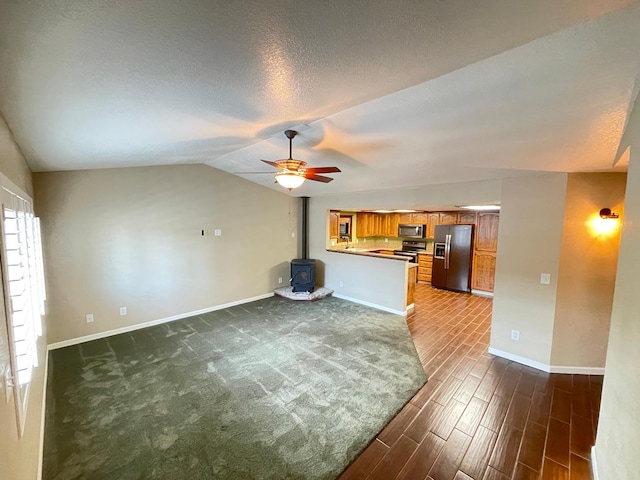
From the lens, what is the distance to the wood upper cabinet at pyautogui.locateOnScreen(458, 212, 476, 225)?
20.5ft

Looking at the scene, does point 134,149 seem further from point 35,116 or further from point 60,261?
point 60,261

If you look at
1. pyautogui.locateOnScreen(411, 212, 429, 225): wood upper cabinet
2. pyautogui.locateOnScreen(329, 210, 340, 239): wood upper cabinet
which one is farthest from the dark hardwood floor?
pyautogui.locateOnScreen(411, 212, 429, 225): wood upper cabinet

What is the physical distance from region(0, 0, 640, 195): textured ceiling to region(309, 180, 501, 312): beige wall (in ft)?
3.98

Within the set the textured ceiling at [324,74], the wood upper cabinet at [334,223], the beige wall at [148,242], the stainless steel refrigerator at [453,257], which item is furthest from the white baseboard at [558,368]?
the beige wall at [148,242]

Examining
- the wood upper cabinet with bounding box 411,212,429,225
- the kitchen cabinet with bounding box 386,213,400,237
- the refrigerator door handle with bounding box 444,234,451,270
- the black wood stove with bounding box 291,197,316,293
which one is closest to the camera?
the black wood stove with bounding box 291,197,316,293

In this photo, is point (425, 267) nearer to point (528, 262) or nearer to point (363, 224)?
point (363, 224)

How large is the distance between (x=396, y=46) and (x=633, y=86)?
4.66 feet

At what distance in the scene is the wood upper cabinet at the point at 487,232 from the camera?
19.4 feet

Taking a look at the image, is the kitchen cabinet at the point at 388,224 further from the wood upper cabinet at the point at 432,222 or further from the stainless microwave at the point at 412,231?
the wood upper cabinet at the point at 432,222

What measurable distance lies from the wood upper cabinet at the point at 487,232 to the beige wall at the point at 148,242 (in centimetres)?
467

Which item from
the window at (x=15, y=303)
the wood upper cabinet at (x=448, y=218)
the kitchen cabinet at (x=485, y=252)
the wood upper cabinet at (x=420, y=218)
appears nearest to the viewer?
the window at (x=15, y=303)

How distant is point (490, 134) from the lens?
2326 mm

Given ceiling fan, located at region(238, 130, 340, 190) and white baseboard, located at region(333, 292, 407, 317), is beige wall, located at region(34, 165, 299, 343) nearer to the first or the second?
white baseboard, located at region(333, 292, 407, 317)

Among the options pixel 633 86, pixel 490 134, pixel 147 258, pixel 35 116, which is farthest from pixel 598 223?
pixel 147 258
